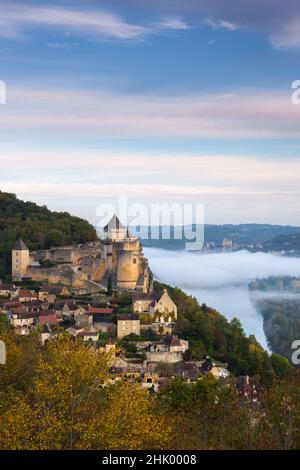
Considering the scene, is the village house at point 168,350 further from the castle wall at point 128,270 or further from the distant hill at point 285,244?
the distant hill at point 285,244

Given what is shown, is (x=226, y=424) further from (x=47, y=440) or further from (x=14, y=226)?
(x=14, y=226)

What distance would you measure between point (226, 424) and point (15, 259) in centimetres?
3217

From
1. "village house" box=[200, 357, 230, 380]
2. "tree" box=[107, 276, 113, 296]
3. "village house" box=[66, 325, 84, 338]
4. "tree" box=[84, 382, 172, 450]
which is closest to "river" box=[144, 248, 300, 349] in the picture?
"tree" box=[107, 276, 113, 296]

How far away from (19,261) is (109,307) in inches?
388

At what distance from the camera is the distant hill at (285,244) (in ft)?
518

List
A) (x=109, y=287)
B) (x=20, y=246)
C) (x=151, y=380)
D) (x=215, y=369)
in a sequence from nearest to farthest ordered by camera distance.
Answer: (x=151, y=380) < (x=215, y=369) < (x=109, y=287) < (x=20, y=246)

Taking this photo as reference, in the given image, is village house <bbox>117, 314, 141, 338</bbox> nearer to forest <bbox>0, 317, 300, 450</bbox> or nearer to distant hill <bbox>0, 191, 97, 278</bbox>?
distant hill <bbox>0, 191, 97, 278</bbox>

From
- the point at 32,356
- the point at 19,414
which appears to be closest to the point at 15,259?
the point at 32,356

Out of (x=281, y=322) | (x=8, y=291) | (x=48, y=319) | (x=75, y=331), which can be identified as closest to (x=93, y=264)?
(x=8, y=291)

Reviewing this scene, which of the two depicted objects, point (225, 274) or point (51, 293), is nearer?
point (51, 293)

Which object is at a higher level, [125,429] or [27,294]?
[125,429]

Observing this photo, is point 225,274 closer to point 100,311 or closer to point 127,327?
point 100,311

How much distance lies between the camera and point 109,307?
138 ft
